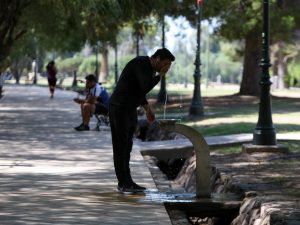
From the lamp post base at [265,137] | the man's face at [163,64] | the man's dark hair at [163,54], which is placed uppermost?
the man's dark hair at [163,54]

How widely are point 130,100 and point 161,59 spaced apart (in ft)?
2.21

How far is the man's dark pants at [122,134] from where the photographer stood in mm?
9133

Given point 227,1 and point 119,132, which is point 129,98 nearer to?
point 119,132

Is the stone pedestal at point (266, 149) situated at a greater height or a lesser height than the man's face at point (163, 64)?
lesser

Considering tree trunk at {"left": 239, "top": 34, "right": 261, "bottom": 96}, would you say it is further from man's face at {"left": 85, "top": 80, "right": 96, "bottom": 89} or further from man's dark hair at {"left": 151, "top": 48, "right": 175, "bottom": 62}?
man's dark hair at {"left": 151, "top": 48, "right": 175, "bottom": 62}

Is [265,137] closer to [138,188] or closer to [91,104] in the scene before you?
[138,188]

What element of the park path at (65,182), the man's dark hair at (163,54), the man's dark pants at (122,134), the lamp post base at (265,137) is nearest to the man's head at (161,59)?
the man's dark hair at (163,54)

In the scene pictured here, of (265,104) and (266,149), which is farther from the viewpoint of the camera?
(265,104)

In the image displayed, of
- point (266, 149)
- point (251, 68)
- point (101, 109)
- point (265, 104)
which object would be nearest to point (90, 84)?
point (101, 109)

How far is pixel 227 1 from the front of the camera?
26562mm

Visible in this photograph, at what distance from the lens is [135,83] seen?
29.8ft

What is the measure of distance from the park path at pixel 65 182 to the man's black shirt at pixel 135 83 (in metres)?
1.23

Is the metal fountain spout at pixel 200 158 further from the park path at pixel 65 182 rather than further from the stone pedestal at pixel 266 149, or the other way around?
the stone pedestal at pixel 266 149

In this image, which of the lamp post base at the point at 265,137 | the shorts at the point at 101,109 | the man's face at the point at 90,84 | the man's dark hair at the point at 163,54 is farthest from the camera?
the shorts at the point at 101,109
